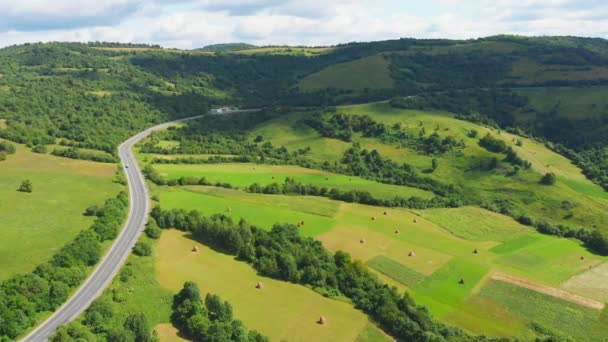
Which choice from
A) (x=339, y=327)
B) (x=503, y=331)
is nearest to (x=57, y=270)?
(x=339, y=327)

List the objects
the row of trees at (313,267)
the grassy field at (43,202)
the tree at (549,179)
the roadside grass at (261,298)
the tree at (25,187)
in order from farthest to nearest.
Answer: the tree at (549,179) < the tree at (25,187) < the grassy field at (43,202) < the row of trees at (313,267) < the roadside grass at (261,298)

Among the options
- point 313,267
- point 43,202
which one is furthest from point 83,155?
point 313,267

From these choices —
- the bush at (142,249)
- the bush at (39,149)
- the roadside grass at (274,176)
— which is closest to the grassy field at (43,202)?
the bush at (39,149)

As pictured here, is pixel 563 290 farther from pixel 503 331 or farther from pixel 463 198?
pixel 463 198

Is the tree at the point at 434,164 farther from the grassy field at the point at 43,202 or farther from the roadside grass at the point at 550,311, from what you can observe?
the grassy field at the point at 43,202

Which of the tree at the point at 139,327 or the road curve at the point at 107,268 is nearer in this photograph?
the tree at the point at 139,327

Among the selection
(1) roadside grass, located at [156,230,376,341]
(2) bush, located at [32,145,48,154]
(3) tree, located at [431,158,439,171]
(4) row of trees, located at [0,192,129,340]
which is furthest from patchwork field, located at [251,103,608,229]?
(2) bush, located at [32,145,48,154]
